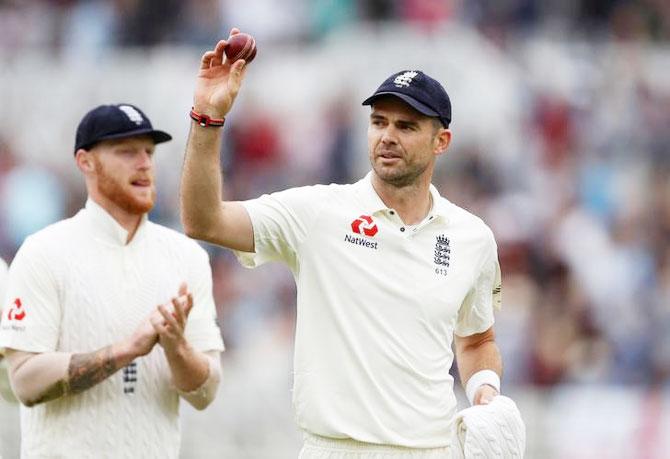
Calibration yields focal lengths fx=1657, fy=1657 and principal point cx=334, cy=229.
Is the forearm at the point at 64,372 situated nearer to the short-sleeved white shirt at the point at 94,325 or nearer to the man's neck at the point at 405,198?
the short-sleeved white shirt at the point at 94,325

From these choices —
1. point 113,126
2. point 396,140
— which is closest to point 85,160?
point 113,126

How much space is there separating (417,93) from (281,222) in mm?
721

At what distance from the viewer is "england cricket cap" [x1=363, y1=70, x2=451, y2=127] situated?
6246mm

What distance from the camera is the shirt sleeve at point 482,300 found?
21.8 ft

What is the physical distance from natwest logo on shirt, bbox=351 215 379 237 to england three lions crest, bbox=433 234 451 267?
0.28 meters

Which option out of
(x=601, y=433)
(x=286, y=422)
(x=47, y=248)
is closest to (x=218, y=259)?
(x=286, y=422)

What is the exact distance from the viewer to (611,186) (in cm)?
1488

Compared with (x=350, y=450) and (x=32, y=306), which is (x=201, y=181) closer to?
Answer: (x=350, y=450)

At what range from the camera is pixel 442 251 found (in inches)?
253

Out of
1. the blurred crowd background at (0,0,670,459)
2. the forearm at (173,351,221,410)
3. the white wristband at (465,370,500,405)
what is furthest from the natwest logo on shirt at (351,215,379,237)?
the blurred crowd background at (0,0,670,459)

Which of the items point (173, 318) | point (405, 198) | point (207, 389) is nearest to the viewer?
point (405, 198)

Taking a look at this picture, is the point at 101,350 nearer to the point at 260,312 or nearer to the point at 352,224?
the point at 352,224

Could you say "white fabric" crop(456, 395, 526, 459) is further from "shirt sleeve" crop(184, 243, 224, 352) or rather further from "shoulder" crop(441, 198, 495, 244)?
"shirt sleeve" crop(184, 243, 224, 352)

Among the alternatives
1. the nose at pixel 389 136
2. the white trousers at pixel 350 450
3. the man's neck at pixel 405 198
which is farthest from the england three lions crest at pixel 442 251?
the white trousers at pixel 350 450
